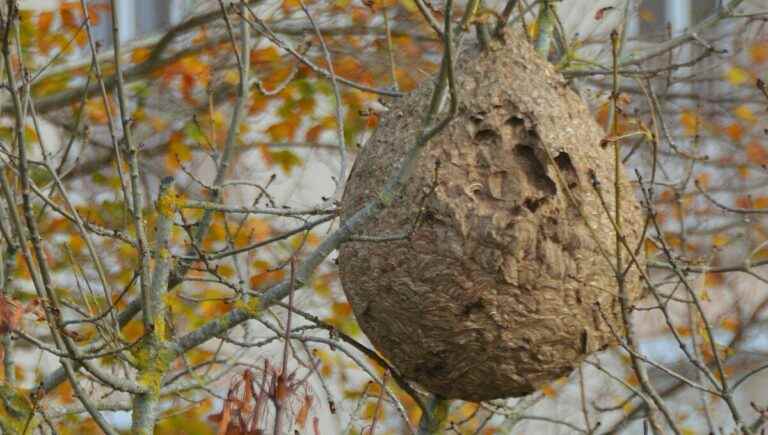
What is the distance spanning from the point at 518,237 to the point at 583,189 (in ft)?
0.72

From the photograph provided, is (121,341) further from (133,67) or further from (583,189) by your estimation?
(133,67)

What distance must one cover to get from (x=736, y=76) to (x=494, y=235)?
5.40 metres

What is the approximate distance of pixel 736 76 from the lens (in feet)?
28.5

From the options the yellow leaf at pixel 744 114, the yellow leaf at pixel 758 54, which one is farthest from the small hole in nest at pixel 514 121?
the yellow leaf at pixel 758 54

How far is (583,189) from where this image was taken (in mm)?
3719

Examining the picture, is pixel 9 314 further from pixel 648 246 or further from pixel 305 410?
pixel 648 246

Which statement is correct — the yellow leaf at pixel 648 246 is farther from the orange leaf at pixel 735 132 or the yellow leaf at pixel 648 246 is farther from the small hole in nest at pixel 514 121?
the orange leaf at pixel 735 132

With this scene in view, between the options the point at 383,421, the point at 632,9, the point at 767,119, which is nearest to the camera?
the point at 632,9

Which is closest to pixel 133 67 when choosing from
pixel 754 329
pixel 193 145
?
pixel 193 145

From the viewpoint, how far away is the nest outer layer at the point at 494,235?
3.63 metres

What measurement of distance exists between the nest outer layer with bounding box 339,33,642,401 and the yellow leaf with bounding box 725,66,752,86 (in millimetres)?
4998

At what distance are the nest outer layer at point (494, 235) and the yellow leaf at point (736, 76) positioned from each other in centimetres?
500

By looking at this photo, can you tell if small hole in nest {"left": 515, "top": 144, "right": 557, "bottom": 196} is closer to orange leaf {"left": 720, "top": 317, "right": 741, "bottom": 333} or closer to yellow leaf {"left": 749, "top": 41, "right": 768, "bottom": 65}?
orange leaf {"left": 720, "top": 317, "right": 741, "bottom": 333}

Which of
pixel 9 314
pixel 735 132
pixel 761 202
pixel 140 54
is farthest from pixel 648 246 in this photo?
pixel 9 314
